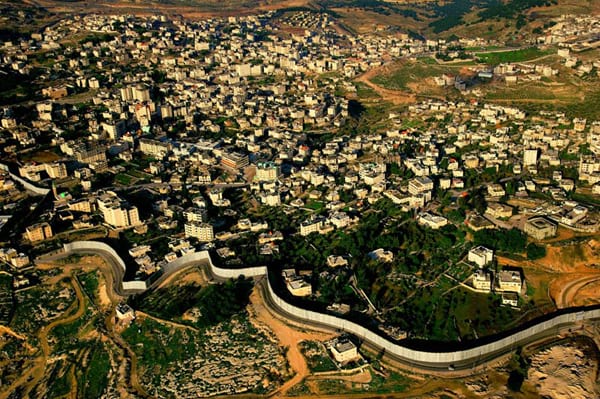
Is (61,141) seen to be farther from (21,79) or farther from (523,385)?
(523,385)

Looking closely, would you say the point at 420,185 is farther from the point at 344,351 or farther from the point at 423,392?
the point at 423,392

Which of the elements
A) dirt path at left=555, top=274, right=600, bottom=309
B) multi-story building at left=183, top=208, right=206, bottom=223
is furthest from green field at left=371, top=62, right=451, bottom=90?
dirt path at left=555, top=274, right=600, bottom=309

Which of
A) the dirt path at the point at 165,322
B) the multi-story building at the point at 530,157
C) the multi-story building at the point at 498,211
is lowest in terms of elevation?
the dirt path at the point at 165,322

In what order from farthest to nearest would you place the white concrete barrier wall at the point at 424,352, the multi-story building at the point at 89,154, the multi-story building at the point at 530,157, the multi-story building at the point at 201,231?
1. the multi-story building at the point at 89,154
2. the multi-story building at the point at 530,157
3. the multi-story building at the point at 201,231
4. the white concrete barrier wall at the point at 424,352

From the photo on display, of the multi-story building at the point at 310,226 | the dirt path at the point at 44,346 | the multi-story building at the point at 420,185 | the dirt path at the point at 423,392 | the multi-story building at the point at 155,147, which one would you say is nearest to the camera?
the dirt path at the point at 423,392

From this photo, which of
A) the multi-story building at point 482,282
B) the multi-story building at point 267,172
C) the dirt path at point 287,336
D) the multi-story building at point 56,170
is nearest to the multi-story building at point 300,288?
the dirt path at point 287,336

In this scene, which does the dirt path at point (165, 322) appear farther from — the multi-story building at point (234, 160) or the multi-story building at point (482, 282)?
the multi-story building at point (234, 160)

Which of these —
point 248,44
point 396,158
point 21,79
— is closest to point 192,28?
point 248,44
